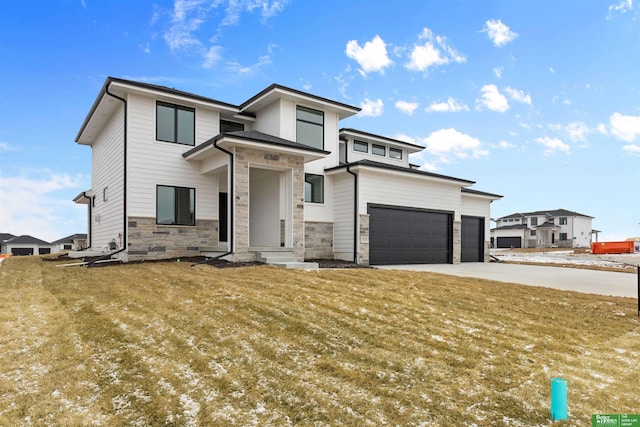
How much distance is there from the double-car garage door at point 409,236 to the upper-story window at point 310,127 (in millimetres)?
3710

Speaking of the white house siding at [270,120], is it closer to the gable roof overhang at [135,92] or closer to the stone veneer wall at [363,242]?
the gable roof overhang at [135,92]

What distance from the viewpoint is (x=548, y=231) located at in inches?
2105

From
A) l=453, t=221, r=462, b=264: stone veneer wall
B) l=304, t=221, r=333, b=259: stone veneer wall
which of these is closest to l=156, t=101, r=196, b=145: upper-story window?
l=304, t=221, r=333, b=259: stone veneer wall

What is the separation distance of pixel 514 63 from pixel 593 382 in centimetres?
1234

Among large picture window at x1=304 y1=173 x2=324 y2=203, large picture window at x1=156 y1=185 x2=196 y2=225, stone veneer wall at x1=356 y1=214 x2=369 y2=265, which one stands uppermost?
large picture window at x1=304 y1=173 x2=324 y2=203

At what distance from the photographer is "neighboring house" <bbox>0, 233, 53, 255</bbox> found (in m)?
45.6

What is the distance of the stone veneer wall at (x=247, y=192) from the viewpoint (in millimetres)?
11812

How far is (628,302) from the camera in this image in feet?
25.7

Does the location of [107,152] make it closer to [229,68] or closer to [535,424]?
[229,68]

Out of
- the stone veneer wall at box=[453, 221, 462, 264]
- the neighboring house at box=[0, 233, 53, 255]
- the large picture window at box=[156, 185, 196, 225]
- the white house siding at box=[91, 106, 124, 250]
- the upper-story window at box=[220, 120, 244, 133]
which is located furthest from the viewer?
the neighboring house at box=[0, 233, 53, 255]

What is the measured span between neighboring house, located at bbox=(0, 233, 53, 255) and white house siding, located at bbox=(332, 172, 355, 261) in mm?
48047

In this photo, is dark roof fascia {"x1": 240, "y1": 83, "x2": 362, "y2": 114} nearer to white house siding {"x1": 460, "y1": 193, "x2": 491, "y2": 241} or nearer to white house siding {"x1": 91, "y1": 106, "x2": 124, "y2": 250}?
white house siding {"x1": 91, "y1": 106, "x2": 124, "y2": 250}

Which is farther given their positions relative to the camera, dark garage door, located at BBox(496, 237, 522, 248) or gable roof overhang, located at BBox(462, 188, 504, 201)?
dark garage door, located at BBox(496, 237, 522, 248)

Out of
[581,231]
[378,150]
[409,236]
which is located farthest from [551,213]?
[409,236]
